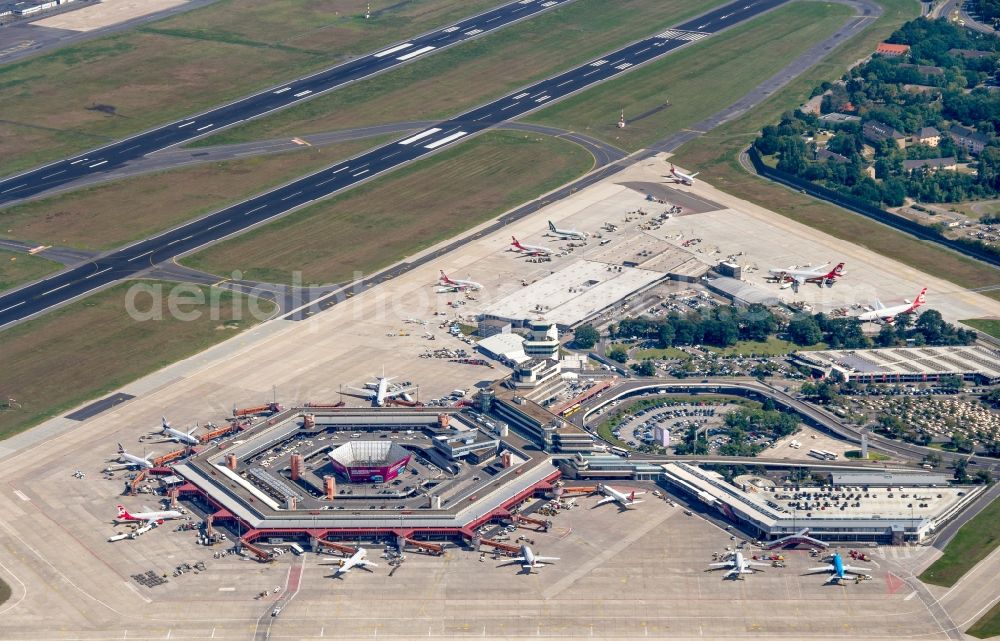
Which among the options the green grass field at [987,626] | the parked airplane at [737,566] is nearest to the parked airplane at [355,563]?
the parked airplane at [737,566]

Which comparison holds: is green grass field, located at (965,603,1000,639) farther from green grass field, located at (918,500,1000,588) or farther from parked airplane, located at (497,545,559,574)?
parked airplane, located at (497,545,559,574)

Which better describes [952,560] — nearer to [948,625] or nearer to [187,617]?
[948,625]

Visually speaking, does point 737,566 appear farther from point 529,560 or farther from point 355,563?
point 355,563

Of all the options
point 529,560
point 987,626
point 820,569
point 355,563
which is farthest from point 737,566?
point 355,563

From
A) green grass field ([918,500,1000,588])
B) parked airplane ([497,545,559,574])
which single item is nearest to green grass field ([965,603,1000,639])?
green grass field ([918,500,1000,588])

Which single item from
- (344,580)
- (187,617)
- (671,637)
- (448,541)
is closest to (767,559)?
(671,637)
